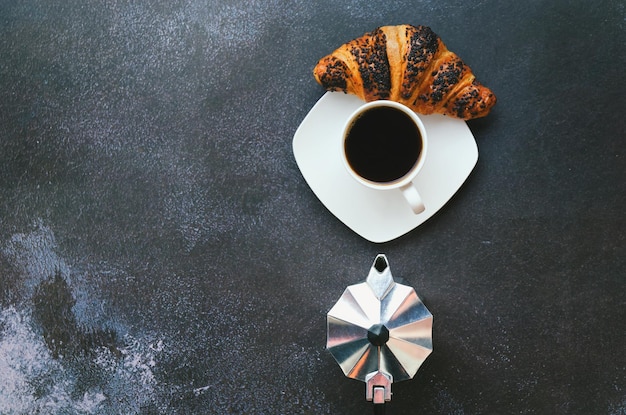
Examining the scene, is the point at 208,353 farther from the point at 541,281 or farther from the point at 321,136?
the point at 541,281

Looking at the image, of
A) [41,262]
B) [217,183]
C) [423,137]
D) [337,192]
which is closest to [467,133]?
[423,137]

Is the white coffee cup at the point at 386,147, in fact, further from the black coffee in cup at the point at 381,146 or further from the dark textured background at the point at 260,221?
the dark textured background at the point at 260,221

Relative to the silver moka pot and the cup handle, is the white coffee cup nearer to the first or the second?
the cup handle

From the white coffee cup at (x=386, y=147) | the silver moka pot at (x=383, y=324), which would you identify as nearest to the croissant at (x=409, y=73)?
the white coffee cup at (x=386, y=147)

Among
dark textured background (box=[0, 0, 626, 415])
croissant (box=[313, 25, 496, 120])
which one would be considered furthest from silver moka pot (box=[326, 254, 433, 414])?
croissant (box=[313, 25, 496, 120])

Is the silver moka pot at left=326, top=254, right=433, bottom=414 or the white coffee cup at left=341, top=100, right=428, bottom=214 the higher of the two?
the white coffee cup at left=341, top=100, right=428, bottom=214
